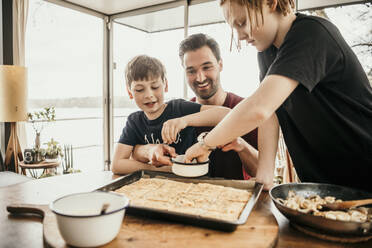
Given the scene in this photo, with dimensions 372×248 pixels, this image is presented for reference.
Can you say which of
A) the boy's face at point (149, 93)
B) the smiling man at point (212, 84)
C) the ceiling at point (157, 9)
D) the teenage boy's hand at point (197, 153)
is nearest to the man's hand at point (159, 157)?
the teenage boy's hand at point (197, 153)

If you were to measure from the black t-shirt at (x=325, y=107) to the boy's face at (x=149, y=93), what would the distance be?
0.81 m

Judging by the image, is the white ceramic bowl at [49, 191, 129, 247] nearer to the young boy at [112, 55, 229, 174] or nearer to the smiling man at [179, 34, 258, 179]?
the young boy at [112, 55, 229, 174]

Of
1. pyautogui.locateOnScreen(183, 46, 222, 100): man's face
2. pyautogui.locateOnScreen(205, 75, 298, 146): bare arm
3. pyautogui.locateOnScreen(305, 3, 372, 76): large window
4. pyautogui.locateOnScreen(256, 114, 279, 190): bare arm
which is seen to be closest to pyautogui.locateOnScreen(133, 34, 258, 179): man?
pyautogui.locateOnScreen(183, 46, 222, 100): man's face

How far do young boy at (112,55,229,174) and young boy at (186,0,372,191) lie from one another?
1.43 ft

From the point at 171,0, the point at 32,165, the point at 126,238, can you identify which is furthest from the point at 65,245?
the point at 171,0

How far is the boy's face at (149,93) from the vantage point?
1730 mm

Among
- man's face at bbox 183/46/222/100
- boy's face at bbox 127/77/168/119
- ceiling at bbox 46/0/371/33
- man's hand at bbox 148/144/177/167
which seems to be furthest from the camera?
ceiling at bbox 46/0/371/33

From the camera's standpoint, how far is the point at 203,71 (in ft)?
6.59

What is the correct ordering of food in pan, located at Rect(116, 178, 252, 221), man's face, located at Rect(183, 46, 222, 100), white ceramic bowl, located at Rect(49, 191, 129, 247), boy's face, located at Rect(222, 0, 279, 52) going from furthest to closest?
man's face, located at Rect(183, 46, 222, 100)
boy's face, located at Rect(222, 0, 279, 52)
food in pan, located at Rect(116, 178, 252, 221)
white ceramic bowl, located at Rect(49, 191, 129, 247)

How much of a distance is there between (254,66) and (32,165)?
3564 mm

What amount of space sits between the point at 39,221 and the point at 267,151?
1019 millimetres

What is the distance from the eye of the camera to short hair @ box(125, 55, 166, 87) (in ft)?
5.74

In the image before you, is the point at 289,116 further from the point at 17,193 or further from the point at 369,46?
the point at 369,46

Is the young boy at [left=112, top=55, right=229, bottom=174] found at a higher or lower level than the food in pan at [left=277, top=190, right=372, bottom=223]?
higher
